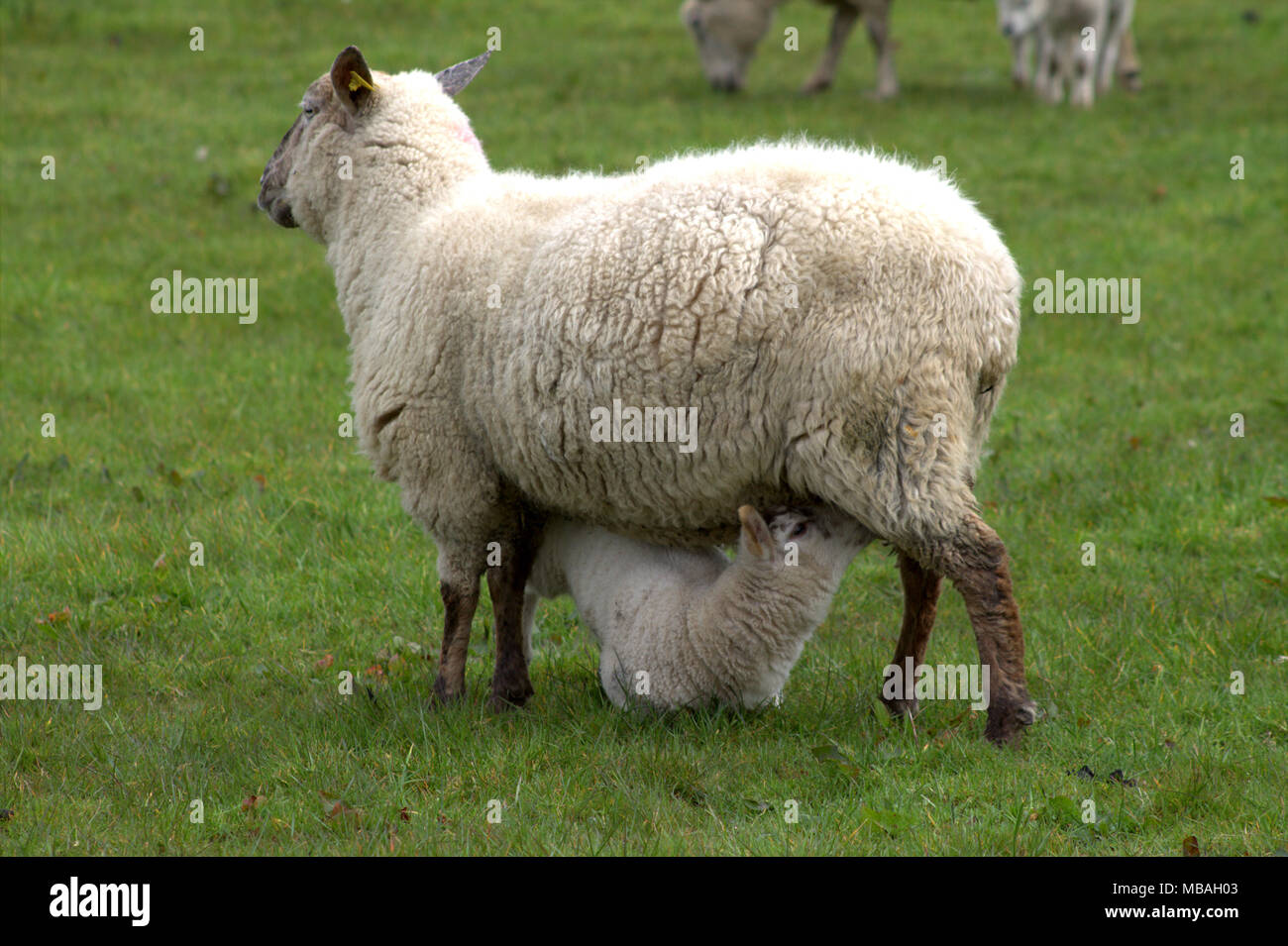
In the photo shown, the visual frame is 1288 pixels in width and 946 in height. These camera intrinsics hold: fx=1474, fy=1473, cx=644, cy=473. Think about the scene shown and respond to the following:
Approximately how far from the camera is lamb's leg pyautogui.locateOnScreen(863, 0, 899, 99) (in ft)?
49.9

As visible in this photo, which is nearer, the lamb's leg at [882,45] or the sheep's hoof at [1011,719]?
the sheep's hoof at [1011,719]

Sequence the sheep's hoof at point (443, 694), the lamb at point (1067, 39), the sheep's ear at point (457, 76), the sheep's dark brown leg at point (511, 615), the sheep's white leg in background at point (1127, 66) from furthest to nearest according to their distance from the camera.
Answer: the sheep's white leg in background at point (1127, 66), the lamb at point (1067, 39), the sheep's ear at point (457, 76), the sheep's dark brown leg at point (511, 615), the sheep's hoof at point (443, 694)

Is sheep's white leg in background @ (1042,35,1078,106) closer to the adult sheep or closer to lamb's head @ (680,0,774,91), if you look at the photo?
lamb's head @ (680,0,774,91)

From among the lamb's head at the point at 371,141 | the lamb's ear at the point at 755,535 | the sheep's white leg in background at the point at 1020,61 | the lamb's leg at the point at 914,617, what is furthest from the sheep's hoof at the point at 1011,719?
the sheep's white leg in background at the point at 1020,61

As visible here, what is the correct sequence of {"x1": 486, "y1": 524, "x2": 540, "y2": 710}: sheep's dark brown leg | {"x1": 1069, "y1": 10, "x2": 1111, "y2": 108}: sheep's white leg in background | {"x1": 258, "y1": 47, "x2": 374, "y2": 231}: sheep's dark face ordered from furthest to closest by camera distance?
{"x1": 1069, "y1": 10, "x2": 1111, "y2": 108}: sheep's white leg in background → {"x1": 258, "y1": 47, "x2": 374, "y2": 231}: sheep's dark face → {"x1": 486, "y1": 524, "x2": 540, "y2": 710}: sheep's dark brown leg

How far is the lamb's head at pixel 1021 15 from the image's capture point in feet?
48.7

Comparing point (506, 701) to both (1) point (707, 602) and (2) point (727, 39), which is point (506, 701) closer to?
(1) point (707, 602)

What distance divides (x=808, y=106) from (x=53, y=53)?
26.3 ft

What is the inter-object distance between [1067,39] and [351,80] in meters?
11.4

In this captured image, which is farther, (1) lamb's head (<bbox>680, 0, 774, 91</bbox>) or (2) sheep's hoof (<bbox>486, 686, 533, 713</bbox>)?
(1) lamb's head (<bbox>680, 0, 774, 91</bbox>)

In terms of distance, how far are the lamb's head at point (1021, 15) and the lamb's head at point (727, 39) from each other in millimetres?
2560

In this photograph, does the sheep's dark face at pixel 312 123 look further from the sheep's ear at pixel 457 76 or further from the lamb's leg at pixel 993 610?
the lamb's leg at pixel 993 610

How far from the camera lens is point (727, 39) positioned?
51.1 feet

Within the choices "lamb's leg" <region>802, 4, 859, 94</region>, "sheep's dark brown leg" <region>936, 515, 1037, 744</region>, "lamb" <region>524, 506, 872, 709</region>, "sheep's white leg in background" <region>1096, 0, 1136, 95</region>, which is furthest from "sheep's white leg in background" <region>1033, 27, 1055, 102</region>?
"sheep's dark brown leg" <region>936, 515, 1037, 744</region>
